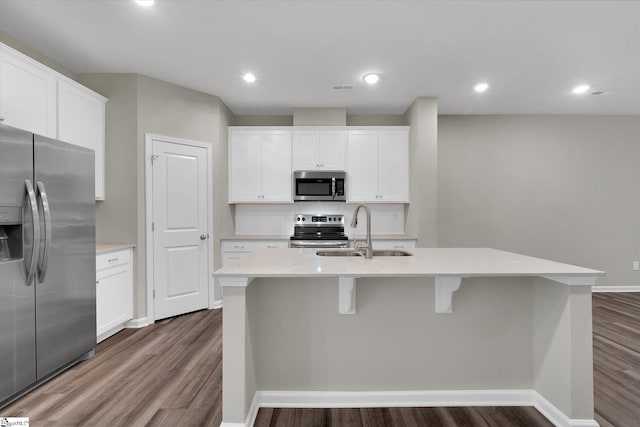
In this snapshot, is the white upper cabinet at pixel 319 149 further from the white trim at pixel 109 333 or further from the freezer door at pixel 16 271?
the freezer door at pixel 16 271

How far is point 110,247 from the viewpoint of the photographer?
10.2 feet

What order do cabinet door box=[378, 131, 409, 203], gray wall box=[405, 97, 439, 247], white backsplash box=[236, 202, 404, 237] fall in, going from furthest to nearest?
1. white backsplash box=[236, 202, 404, 237]
2. cabinet door box=[378, 131, 409, 203]
3. gray wall box=[405, 97, 439, 247]

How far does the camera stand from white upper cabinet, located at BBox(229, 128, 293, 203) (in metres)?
4.53

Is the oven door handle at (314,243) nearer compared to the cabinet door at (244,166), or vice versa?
the oven door handle at (314,243)

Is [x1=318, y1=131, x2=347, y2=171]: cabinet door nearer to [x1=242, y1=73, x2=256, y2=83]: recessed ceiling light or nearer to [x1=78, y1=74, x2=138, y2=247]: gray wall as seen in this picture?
[x1=242, y1=73, x2=256, y2=83]: recessed ceiling light

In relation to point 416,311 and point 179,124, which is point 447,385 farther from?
point 179,124

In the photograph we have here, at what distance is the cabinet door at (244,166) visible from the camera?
4535mm

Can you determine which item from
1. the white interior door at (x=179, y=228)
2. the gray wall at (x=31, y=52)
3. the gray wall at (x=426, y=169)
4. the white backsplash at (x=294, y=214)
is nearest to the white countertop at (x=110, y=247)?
the white interior door at (x=179, y=228)

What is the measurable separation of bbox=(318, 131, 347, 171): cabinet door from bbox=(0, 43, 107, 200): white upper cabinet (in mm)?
2523

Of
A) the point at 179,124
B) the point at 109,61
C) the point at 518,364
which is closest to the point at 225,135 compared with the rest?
the point at 179,124

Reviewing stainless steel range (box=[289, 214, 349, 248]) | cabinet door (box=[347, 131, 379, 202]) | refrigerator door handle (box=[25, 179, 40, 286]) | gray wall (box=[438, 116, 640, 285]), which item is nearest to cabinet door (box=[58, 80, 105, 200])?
refrigerator door handle (box=[25, 179, 40, 286])

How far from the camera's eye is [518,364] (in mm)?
1994

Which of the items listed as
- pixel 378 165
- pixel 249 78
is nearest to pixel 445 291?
pixel 378 165

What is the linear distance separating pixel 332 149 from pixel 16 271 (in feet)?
11.3
